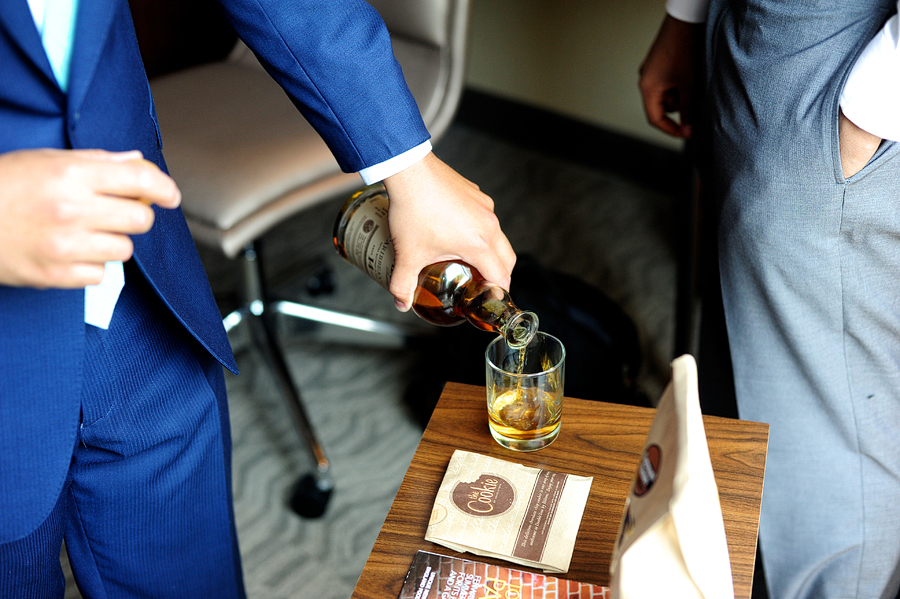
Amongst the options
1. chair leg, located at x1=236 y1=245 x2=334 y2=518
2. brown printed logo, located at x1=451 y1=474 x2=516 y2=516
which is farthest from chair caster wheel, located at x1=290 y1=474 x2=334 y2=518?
brown printed logo, located at x1=451 y1=474 x2=516 y2=516

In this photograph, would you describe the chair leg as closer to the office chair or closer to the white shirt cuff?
the office chair

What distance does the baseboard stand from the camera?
237 cm

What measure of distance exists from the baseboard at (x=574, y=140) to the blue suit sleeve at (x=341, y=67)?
5.59ft

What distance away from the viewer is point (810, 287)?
3.11ft

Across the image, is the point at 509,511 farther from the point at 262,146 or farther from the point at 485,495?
the point at 262,146

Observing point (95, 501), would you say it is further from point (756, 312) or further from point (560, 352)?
point (756, 312)

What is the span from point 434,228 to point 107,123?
11.5 inches

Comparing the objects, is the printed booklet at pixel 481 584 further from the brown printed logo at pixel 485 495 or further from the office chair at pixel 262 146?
the office chair at pixel 262 146

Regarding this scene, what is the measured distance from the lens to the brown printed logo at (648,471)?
1.64ft

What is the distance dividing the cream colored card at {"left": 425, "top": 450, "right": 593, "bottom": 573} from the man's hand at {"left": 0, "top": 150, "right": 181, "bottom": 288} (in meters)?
0.37

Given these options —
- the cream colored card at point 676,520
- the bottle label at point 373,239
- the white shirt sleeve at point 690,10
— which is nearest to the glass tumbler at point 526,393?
the bottle label at point 373,239

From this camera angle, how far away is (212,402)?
0.84 meters

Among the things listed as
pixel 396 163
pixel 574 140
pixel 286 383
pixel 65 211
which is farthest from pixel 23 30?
pixel 574 140

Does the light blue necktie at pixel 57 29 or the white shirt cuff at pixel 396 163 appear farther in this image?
the white shirt cuff at pixel 396 163
